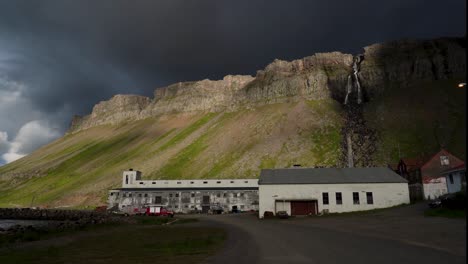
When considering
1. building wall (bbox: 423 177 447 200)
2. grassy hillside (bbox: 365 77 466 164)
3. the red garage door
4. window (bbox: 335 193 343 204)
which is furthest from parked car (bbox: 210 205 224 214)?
grassy hillside (bbox: 365 77 466 164)

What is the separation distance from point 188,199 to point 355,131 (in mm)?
69302

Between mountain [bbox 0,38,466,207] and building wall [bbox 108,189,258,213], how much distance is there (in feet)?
91.0

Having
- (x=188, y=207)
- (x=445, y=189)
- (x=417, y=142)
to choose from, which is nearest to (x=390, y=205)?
(x=445, y=189)

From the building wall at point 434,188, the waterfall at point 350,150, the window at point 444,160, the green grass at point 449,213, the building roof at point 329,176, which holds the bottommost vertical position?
the green grass at point 449,213

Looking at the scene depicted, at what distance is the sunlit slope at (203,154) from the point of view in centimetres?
11881

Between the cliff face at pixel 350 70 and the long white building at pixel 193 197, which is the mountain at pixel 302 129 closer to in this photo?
the cliff face at pixel 350 70

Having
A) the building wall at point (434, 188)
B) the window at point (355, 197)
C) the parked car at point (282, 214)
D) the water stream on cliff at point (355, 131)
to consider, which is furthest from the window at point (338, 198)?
the water stream on cliff at point (355, 131)

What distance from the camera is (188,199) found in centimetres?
8612

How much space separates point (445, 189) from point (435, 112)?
233 feet

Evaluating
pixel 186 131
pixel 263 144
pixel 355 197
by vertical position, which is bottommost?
pixel 355 197

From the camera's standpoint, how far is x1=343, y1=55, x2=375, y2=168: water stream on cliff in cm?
11031

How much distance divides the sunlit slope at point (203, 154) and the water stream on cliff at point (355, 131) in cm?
366

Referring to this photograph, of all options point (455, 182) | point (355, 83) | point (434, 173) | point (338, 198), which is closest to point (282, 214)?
point (338, 198)

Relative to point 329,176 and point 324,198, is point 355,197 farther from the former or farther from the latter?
point 329,176
